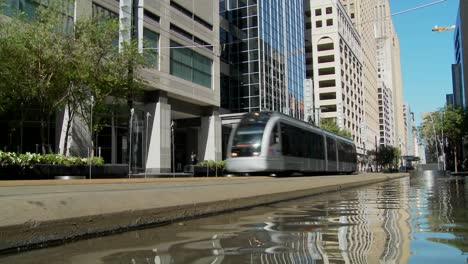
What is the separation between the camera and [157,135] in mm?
41125

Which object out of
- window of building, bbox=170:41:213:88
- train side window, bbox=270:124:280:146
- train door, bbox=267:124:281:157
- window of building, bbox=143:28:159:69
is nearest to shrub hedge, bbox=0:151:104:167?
train door, bbox=267:124:281:157

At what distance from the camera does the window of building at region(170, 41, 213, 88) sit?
43656 millimetres

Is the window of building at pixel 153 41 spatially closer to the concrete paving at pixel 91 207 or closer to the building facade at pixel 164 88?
the building facade at pixel 164 88

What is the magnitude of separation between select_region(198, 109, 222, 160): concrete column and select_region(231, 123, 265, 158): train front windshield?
24356 mm

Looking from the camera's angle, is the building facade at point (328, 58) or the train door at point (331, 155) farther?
the building facade at point (328, 58)

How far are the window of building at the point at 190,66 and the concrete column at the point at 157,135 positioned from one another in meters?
3.35

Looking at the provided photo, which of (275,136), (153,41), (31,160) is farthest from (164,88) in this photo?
(31,160)

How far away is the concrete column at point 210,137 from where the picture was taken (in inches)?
1969

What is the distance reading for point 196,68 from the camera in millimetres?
47062

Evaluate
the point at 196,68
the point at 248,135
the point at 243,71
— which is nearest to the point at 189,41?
the point at 196,68

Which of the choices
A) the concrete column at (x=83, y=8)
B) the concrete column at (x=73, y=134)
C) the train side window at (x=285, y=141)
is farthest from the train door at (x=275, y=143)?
the concrete column at (x=83, y=8)

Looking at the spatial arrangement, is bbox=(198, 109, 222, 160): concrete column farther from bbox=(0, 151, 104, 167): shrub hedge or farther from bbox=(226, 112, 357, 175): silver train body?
bbox=(0, 151, 104, 167): shrub hedge

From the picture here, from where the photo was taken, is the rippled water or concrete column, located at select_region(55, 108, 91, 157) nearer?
the rippled water

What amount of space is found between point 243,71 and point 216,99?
1057cm
